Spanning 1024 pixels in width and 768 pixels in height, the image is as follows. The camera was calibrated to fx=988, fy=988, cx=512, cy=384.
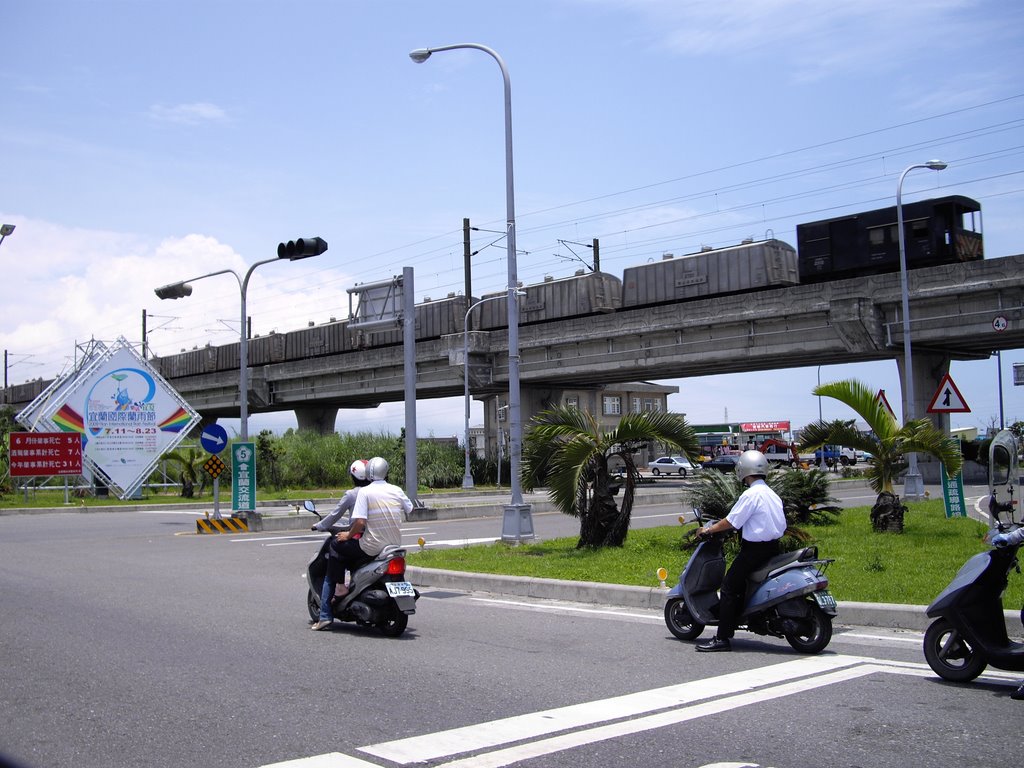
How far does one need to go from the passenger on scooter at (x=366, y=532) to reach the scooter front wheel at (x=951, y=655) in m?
Answer: 4.60

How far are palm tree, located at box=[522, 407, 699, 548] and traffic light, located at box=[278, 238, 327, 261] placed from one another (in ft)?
31.0

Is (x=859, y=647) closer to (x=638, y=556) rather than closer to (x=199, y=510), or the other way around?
(x=638, y=556)

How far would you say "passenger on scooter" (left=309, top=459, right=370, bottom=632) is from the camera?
9.31 m

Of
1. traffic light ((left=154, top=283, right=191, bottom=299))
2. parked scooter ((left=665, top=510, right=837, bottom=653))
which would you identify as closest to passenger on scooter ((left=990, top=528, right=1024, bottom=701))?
parked scooter ((left=665, top=510, right=837, bottom=653))

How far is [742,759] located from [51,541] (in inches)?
722

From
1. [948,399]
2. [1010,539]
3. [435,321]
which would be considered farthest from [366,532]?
[435,321]

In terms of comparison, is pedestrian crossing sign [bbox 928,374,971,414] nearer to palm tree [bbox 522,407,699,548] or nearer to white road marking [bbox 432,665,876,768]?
palm tree [bbox 522,407,699,548]

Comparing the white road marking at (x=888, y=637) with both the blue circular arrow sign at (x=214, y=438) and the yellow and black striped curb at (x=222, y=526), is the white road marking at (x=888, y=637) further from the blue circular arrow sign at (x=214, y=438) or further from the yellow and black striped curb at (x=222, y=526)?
the blue circular arrow sign at (x=214, y=438)

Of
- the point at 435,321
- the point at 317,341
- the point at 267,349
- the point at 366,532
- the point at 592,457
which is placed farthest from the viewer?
the point at 267,349

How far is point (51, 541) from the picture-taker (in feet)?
66.1

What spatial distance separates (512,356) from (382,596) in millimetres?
9405

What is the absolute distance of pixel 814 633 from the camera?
8.02m

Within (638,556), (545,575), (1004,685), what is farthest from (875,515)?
(1004,685)

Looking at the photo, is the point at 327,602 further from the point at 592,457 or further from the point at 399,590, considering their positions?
the point at 592,457
